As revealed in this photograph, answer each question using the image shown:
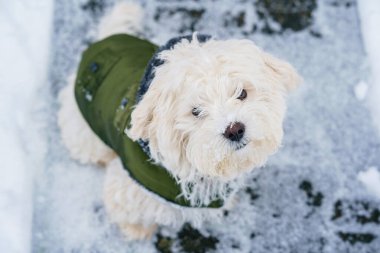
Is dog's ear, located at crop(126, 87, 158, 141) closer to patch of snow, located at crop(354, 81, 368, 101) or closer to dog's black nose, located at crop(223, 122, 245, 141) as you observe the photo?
dog's black nose, located at crop(223, 122, 245, 141)

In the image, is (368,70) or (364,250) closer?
(364,250)

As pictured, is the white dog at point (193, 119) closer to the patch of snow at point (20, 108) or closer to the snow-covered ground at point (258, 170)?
the snow-covered ground at point (258, 170)

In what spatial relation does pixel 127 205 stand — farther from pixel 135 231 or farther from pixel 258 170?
pixel 258 170

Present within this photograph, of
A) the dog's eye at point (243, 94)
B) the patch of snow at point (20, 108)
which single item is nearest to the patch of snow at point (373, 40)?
the dog's eye at point (243, 94)

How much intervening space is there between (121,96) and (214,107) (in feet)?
2.91

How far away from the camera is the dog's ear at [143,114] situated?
8.09ft

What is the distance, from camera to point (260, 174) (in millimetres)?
3783

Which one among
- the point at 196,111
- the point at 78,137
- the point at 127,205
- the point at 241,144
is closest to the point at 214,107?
the point at 196,111

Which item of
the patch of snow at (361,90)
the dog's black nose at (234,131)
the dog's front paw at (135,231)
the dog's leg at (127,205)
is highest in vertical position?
the dog's black nose at (234,131)

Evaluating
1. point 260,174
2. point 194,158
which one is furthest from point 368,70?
point 194,158

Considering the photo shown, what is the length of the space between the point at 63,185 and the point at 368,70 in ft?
8.45

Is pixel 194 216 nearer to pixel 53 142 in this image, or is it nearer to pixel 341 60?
pixel 53 142

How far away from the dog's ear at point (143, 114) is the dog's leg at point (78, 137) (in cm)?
122

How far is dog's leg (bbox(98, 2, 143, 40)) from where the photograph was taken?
3.91 meters
